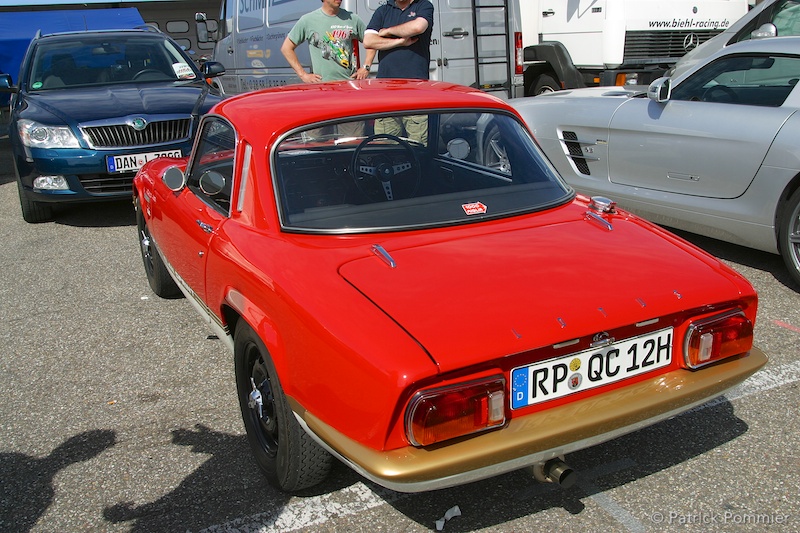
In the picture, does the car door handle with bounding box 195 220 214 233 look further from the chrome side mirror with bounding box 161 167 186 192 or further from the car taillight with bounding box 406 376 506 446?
the car taillight with bounding box 406 376 506 446

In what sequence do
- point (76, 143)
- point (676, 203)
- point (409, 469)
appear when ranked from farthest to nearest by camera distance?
point (76, 143) → point (676, 203) → point (409, 469)

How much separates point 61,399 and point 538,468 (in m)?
2.39

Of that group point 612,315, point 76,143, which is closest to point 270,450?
point 612,315

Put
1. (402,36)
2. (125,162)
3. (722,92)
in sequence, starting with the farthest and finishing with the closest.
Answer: (125,162) → (402,36) → (722,92)

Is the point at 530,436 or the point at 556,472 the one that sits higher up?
the point at 530,436

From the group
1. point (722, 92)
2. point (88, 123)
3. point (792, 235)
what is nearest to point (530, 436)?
point (792, 235)

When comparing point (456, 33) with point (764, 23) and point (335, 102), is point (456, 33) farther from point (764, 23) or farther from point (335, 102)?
point (335, 102)

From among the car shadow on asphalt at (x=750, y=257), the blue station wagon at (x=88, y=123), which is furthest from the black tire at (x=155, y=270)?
the car shadow on asphalt at (x=750, y=257)

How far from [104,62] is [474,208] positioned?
20.1 ft

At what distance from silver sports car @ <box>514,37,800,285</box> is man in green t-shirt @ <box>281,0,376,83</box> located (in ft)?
7.12

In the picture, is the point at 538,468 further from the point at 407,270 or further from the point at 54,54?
the point at 54,54

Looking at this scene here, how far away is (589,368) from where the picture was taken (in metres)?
2.28

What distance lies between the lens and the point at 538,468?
231 cm

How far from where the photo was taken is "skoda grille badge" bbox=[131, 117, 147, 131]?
21.5 feet
